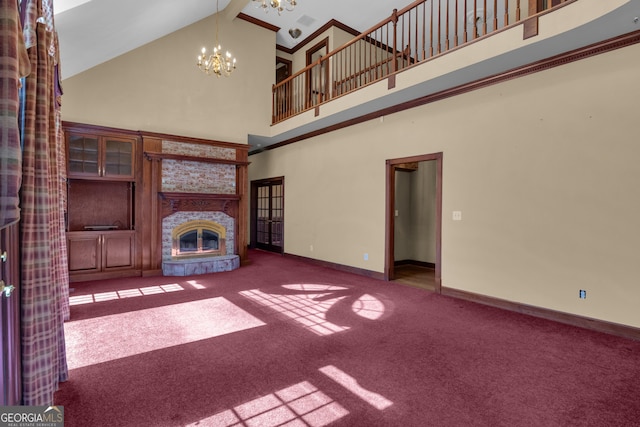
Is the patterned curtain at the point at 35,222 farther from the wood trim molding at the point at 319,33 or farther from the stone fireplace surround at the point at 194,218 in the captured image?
the wood trim molding at the point at 319,33

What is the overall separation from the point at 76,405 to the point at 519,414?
2811 millimetres

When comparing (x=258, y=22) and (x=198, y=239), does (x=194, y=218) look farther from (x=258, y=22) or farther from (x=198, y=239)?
(x=258, y=22)

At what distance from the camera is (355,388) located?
224 cm

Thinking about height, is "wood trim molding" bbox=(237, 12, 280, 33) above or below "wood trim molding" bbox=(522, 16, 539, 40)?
above

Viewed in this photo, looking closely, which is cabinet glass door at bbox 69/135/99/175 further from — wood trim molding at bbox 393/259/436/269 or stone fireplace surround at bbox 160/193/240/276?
wood trim molding at bbox 393/259/436/269

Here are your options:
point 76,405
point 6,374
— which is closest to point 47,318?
point 6,374

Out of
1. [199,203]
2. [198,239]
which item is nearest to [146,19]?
[199,203]

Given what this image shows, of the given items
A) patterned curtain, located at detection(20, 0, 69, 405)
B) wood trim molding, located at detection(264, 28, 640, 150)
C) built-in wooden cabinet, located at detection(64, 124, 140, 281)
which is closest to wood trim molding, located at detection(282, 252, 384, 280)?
wood trim molding, located at detection(264, 28, 640, 150)

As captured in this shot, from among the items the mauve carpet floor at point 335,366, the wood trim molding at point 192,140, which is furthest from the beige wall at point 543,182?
the wood trim molding at point 192,140

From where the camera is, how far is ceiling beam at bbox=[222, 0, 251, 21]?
6.13m

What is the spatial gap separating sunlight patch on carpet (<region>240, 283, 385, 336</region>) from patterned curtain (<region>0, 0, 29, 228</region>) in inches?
104

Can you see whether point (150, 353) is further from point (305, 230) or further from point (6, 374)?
point (305, 230)

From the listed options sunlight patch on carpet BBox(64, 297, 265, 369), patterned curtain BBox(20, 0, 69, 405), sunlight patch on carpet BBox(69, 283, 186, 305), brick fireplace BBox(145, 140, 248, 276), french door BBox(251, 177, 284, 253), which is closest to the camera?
patterned curtain BBox(20, 0, 69, 405)

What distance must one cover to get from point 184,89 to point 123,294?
13.5 feet
